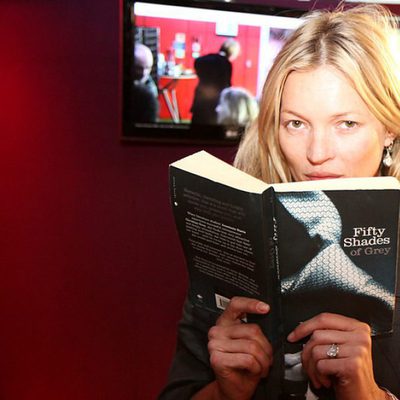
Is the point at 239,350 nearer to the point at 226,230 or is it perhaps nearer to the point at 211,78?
the point at 226,230

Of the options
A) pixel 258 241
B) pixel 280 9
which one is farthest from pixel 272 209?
pixel 280 9

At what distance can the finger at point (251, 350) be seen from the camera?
0.92m

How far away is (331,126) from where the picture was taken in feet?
3.28

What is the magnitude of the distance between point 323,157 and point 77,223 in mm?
1664

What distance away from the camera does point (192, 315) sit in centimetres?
116

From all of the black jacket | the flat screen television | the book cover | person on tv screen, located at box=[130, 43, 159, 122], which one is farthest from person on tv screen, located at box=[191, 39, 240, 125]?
the book cover

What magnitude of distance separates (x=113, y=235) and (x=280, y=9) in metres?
1.12

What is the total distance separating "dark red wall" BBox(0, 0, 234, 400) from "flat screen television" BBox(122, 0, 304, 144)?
0.34 ft

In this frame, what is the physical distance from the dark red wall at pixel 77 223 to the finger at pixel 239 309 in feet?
5.22

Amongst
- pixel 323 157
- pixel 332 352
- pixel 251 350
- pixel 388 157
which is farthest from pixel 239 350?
pixel 388 157

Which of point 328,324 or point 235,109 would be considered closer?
point 328,324

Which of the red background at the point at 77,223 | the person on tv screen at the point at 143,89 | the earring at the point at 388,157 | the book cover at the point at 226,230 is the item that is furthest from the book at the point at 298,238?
the red background at the point at 77,223

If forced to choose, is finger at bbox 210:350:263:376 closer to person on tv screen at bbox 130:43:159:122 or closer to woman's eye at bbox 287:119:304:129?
woman's eye at bbox 287:119:304:129

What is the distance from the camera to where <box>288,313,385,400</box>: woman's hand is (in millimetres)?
869
